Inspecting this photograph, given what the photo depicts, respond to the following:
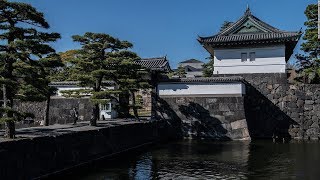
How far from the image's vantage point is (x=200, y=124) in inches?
871

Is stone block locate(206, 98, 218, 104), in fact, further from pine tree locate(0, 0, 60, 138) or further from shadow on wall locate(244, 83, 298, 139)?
pine tree locate(0, 0, 60, 138)

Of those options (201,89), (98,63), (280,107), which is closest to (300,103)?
(280,107)

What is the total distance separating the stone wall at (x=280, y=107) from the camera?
22297 millimetres

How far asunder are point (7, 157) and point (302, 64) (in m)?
23.3

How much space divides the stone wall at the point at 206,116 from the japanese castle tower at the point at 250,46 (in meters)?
3.90

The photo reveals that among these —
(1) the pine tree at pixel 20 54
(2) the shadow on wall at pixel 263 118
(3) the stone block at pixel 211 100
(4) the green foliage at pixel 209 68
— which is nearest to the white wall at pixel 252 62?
(2) the shadow on wall at pixel 263 118

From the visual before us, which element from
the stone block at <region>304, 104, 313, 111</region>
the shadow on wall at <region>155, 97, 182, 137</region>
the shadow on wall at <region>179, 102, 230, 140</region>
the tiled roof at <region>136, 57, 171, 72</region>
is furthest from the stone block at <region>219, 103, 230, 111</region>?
the stone block at <region>304, 104, 313, 111</region>

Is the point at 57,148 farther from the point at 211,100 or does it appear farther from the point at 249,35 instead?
the point at 249,35

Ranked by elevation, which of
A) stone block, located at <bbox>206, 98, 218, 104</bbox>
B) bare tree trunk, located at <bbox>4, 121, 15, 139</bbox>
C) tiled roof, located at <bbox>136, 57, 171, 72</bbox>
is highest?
tiled roof, located at <bbox>136, 57, 171, 72</bbox>

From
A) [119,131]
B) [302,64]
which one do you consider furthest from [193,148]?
[302,64]

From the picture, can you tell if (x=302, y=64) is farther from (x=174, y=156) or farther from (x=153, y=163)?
(x=153, y=163)

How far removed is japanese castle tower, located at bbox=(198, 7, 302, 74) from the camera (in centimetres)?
2373

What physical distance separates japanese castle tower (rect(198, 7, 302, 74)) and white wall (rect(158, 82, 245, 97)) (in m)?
2.67

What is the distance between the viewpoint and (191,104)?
22500mm
